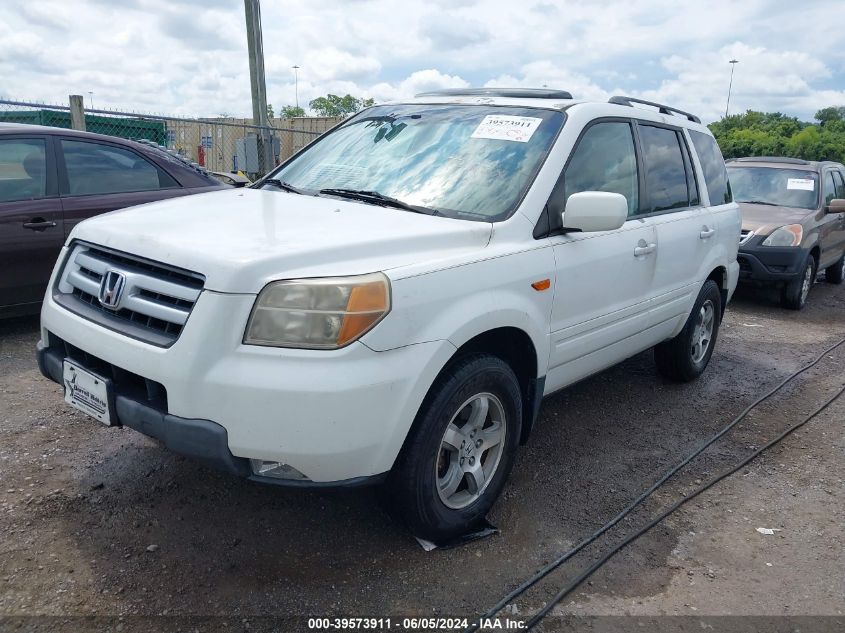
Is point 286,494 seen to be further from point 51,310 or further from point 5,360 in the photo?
point 5,360

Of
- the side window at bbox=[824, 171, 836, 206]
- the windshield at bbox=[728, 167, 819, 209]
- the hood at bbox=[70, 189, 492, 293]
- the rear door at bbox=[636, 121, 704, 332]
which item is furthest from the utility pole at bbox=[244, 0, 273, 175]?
the hood at bbox=[70, 189, 492, 293]

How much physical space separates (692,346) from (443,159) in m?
2.69

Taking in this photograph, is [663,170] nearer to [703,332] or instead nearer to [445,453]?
[703,332]

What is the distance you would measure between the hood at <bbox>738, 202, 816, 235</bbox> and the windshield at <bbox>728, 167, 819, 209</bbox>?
0.20 metres

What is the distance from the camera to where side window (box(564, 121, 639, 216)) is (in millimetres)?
3537

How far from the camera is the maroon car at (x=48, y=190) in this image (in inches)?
203

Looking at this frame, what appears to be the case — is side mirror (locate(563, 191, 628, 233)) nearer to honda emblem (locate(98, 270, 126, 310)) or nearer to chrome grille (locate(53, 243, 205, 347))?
chrome grille (locate(53, 243, 205, 347))

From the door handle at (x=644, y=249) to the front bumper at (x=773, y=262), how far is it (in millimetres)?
4732

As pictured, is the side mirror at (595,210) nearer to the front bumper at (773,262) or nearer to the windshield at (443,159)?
the windshield at (443,159)

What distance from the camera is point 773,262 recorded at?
8242mm

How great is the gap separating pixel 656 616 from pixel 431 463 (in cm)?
100

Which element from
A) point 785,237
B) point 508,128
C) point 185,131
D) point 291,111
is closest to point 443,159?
point 508,128

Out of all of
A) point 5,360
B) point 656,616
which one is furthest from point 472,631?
point 5,360

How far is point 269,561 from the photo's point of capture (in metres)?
2.82
